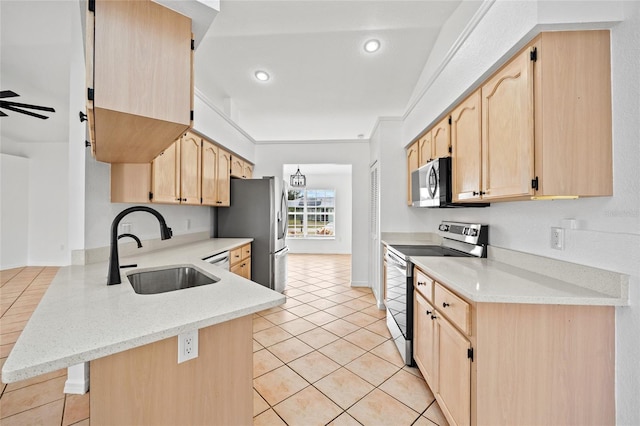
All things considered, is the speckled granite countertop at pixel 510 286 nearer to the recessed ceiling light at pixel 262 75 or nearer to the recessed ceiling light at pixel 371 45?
the recessed ceiling light at pixel 371 45

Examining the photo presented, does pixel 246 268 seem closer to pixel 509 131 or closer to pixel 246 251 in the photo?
pixel 246 251

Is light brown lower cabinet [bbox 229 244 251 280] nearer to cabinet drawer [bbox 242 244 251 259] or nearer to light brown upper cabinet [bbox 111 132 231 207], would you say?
cabinet drawer [bbox 242 244 251 259]

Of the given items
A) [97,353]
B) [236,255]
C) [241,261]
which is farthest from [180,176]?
[97,353]

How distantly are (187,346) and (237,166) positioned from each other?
11.0ft

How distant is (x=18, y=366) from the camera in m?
0.68

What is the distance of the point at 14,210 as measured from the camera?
5305mm

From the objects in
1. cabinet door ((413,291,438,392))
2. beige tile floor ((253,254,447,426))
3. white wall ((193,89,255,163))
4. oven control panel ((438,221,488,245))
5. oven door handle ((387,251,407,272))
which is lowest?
beige tile floor ((253,254,447,426))

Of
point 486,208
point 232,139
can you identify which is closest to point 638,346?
point 486,208

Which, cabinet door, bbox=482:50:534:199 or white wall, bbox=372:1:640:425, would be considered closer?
white wall, bbox=372:1:640:425

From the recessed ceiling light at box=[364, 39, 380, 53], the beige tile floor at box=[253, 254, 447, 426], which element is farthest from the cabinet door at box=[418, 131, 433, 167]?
the beige tile floor at box=[253, 254, 447, 426]

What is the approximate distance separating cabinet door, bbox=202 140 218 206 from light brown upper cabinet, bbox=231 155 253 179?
1.74ft


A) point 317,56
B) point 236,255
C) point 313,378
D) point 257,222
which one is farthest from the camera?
point 257,222

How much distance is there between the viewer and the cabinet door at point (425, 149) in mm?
2639

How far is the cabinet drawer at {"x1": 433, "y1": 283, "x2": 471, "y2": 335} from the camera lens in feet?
4.21
